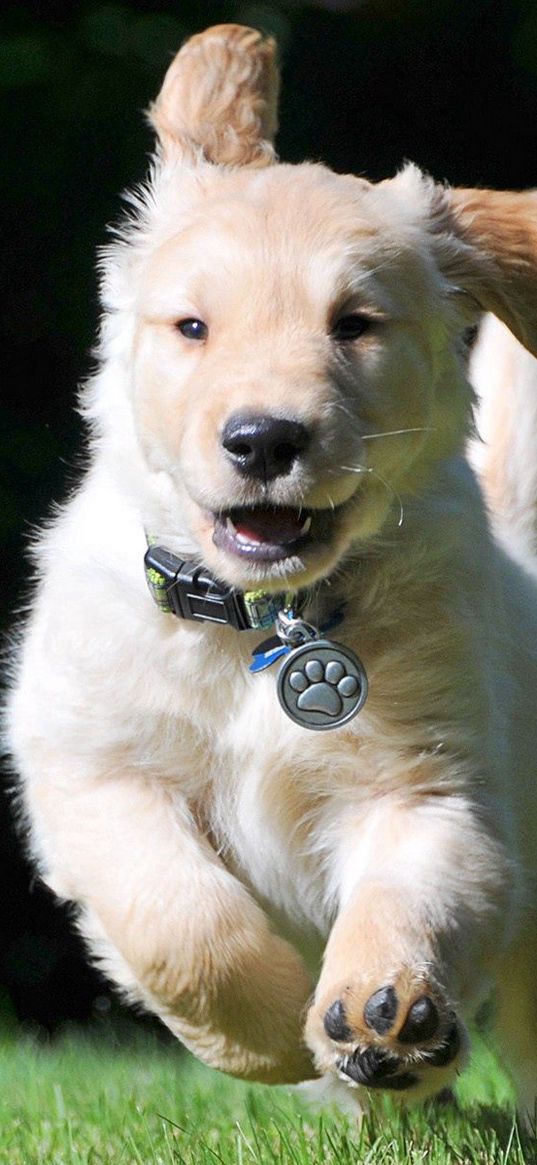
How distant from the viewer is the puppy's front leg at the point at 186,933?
3020 millimetres

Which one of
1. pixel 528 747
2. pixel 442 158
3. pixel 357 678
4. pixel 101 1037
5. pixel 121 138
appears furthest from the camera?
pixel 442 158

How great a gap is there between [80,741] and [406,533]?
76 centimetres

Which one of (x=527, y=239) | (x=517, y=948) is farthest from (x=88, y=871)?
(x=527, y=239)

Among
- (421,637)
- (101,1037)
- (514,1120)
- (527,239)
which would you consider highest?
(527,239)

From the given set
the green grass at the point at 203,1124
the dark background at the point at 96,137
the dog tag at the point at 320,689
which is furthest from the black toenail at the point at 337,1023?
the dark background at the point at 96,137

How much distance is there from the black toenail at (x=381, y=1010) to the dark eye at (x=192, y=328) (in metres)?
1.19

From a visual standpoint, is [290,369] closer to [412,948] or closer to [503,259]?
[503,259]

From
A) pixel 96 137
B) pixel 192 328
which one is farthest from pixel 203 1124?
pixel 96 137

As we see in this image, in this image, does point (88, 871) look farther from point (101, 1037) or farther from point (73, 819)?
point (101, 1037)

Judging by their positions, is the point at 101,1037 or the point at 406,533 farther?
the point at 101,1037

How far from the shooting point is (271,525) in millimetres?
3057

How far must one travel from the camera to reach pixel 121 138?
707cm

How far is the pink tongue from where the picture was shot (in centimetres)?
304

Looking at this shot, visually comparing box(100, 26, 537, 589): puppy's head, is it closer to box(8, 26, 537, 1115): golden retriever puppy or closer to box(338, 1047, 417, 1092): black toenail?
box(8, 26, 537, 1115): golden retriever puppy
